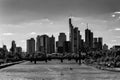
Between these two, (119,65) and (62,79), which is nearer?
(62,79)

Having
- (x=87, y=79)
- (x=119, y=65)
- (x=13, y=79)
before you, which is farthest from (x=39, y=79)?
(x=119, y=65)

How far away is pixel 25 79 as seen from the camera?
117250 mm

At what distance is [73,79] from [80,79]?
3.38 meters

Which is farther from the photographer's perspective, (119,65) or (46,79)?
(119,65)

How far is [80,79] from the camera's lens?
11606 centimetres

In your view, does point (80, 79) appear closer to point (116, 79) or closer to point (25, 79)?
point (116, 79)

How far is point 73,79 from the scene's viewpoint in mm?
117750

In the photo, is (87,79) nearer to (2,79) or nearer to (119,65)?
(2,79)

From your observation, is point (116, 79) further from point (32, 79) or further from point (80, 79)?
point (32, 79)

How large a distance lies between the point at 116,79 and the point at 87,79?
12356 millimetres

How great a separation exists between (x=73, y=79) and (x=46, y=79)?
11755mm

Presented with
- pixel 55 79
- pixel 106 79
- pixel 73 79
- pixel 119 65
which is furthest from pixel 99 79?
pixel 119 65

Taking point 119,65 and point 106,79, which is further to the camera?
point 119,65

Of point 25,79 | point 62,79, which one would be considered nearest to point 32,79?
point 25,79
